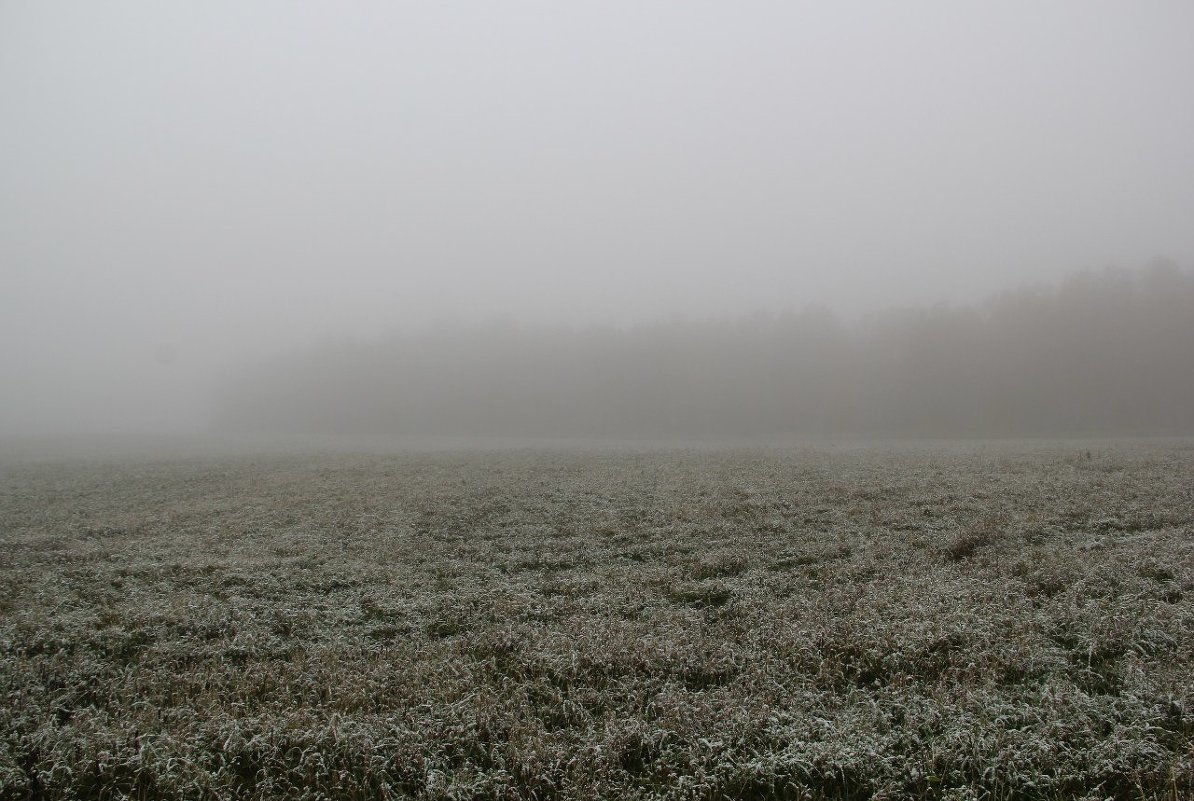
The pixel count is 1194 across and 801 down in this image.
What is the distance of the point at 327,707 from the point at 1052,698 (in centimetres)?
956

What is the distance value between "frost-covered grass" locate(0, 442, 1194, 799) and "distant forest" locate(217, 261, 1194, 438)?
69984mm

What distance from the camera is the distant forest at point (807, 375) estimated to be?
72375mm

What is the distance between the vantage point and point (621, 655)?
8.56 meters

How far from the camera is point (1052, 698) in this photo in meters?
6.89

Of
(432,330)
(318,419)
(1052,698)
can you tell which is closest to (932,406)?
(1052,698)

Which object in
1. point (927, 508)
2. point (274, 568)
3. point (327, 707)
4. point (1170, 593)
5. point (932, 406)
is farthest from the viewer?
point (932, 406)

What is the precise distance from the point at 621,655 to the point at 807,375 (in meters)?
98.1

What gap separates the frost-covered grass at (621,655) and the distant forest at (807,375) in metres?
70.0

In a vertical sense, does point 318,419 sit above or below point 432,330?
below

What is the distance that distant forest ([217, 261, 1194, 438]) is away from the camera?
72.4m

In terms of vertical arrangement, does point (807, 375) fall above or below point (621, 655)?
above

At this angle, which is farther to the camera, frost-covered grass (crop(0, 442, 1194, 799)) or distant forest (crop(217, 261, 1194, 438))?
distant forest (crop(217, 261, 1194, 438))

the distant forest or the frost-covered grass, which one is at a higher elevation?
the distant forest

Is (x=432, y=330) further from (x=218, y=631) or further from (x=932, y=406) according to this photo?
(x=218, y=631)
